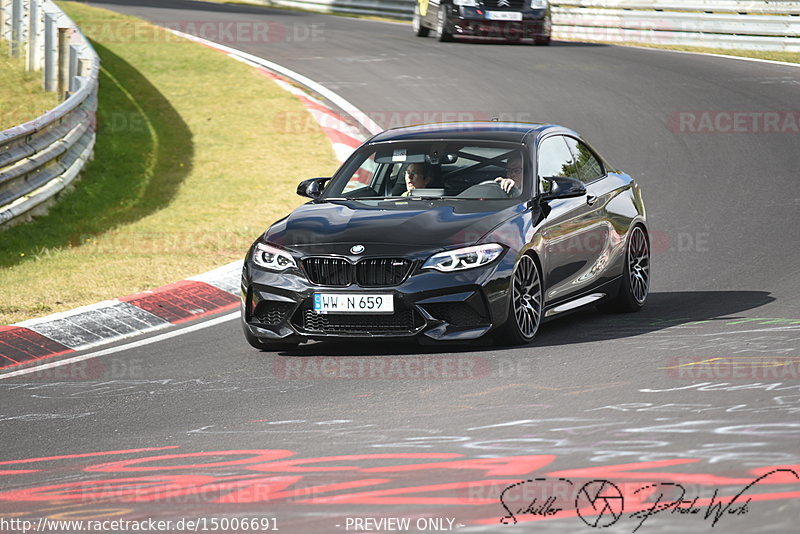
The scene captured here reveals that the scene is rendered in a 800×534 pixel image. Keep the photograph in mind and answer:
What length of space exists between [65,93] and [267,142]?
8.97ft

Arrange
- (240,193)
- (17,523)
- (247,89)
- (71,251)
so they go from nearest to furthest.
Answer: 1. (17,523)
2. (71,251)
3. (240,193)
4. (247,89)

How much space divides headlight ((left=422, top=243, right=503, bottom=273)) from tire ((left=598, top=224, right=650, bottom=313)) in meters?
1.89

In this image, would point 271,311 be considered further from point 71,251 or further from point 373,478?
point 71,251

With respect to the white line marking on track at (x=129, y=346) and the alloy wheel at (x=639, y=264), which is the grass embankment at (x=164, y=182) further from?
the alloy wheel at (x=639, y=264)

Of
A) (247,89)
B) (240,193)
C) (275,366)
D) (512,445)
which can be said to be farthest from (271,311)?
(247,89)

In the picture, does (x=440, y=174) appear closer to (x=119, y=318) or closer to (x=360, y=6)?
(x=119, y=318)

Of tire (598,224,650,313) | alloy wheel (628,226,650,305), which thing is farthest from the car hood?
alloy wheel (628,226,650,305)

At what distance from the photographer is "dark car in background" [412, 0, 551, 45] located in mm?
26953

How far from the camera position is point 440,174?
31.6 ft

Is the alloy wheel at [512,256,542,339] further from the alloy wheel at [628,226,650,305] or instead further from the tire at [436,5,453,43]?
the tire at [436,5,453,43]

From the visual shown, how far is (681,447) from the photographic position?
19.7ft

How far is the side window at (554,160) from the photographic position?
9656 mm

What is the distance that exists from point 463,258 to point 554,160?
1827 millimetres
